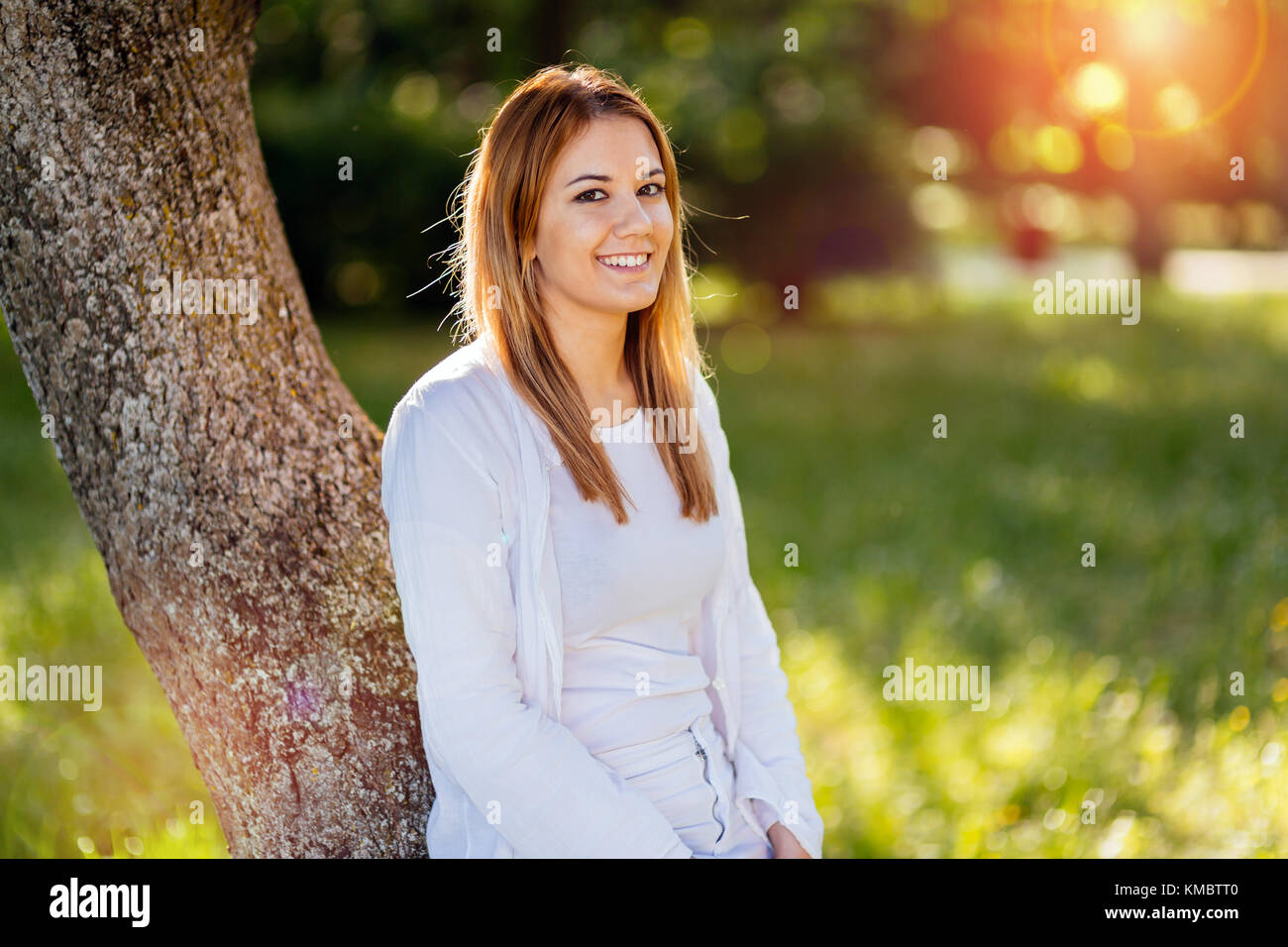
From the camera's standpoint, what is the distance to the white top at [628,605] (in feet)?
7.59

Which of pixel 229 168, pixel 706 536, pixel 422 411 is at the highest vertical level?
pixel 229 168

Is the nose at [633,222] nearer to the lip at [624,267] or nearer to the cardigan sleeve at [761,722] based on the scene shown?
the lip at [624,267]

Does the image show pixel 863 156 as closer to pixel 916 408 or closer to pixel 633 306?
pixel 916 408

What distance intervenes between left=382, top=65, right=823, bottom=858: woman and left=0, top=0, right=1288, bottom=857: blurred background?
91 cm

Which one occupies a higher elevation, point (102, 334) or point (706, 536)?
point (102, 334)

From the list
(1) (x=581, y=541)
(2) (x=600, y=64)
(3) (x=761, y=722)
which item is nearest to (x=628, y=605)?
(1) (x=581, y=541)

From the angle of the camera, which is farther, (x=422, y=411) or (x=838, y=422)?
(x=838, y=422)

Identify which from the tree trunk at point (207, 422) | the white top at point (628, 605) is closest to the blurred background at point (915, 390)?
the tree trunk at point (207, 422)

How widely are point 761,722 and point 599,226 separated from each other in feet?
4.01

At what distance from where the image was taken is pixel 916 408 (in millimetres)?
10367

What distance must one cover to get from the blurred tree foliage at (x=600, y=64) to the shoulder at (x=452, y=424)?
11.1 m

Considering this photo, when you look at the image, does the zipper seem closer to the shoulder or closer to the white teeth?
the shoulder

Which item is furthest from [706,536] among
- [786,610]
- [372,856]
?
[786,610]
